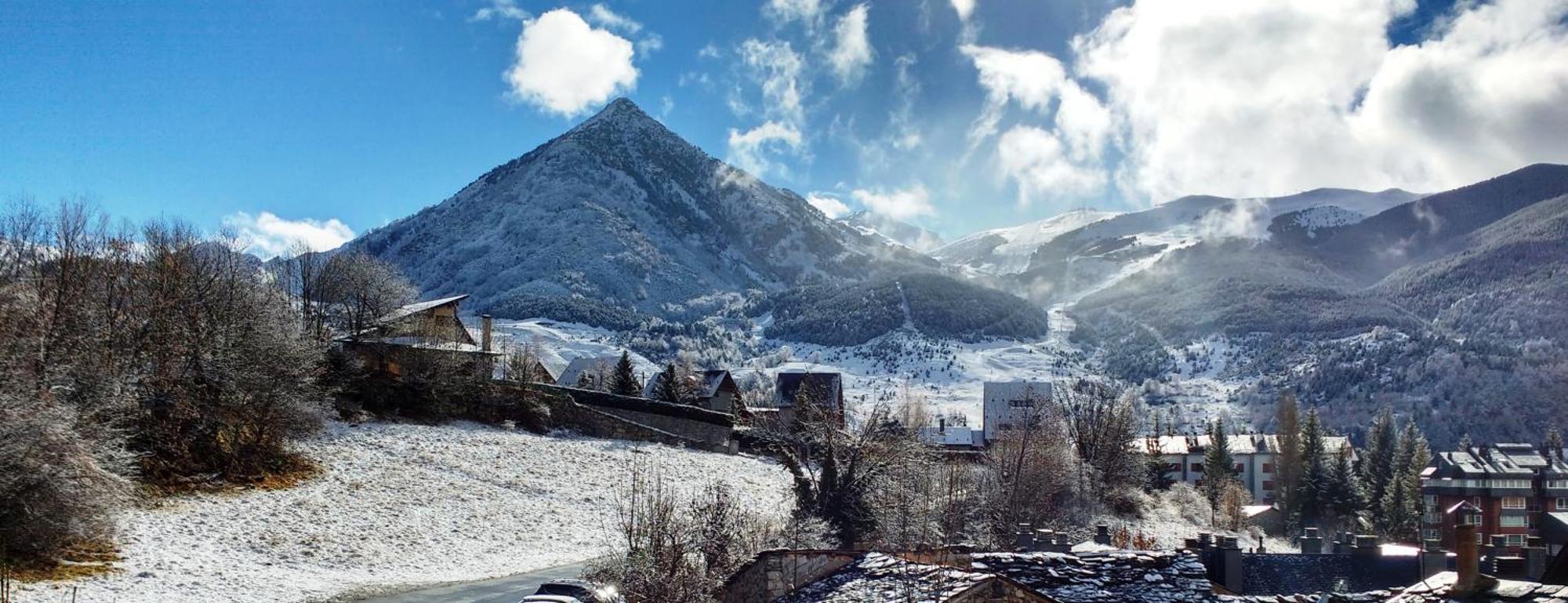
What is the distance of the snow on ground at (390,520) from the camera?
22.7 metres

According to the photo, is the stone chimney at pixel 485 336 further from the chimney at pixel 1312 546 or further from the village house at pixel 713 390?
the chimney at pixel 1312 546

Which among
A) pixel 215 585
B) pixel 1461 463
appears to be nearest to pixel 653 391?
pixel 215 585

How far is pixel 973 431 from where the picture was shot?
105 m

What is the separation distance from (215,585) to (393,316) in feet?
120

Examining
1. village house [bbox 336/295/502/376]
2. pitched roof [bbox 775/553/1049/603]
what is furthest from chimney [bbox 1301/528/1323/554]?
village house [bbox 336/295/502/376]

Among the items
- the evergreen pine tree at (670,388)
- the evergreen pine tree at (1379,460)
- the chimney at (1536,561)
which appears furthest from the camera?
the evergreen pine tree at (1379,460)

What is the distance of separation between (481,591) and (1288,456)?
80.2 metres

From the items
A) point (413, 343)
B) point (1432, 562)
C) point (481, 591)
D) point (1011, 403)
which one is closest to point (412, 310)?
point (413, 343)

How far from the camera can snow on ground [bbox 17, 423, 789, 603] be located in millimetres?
22656

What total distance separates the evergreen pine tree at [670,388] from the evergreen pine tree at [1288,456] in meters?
46.8

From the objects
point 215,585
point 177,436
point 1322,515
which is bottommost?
point 1322,515

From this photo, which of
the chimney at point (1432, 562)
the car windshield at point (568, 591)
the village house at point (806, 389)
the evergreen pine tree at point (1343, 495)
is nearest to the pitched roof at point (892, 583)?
the car windshield at point (568, 591)

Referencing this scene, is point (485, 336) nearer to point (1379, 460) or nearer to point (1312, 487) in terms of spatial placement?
point (1312, 487)

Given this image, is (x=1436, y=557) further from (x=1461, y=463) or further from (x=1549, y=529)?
(x=1461, y=463)
